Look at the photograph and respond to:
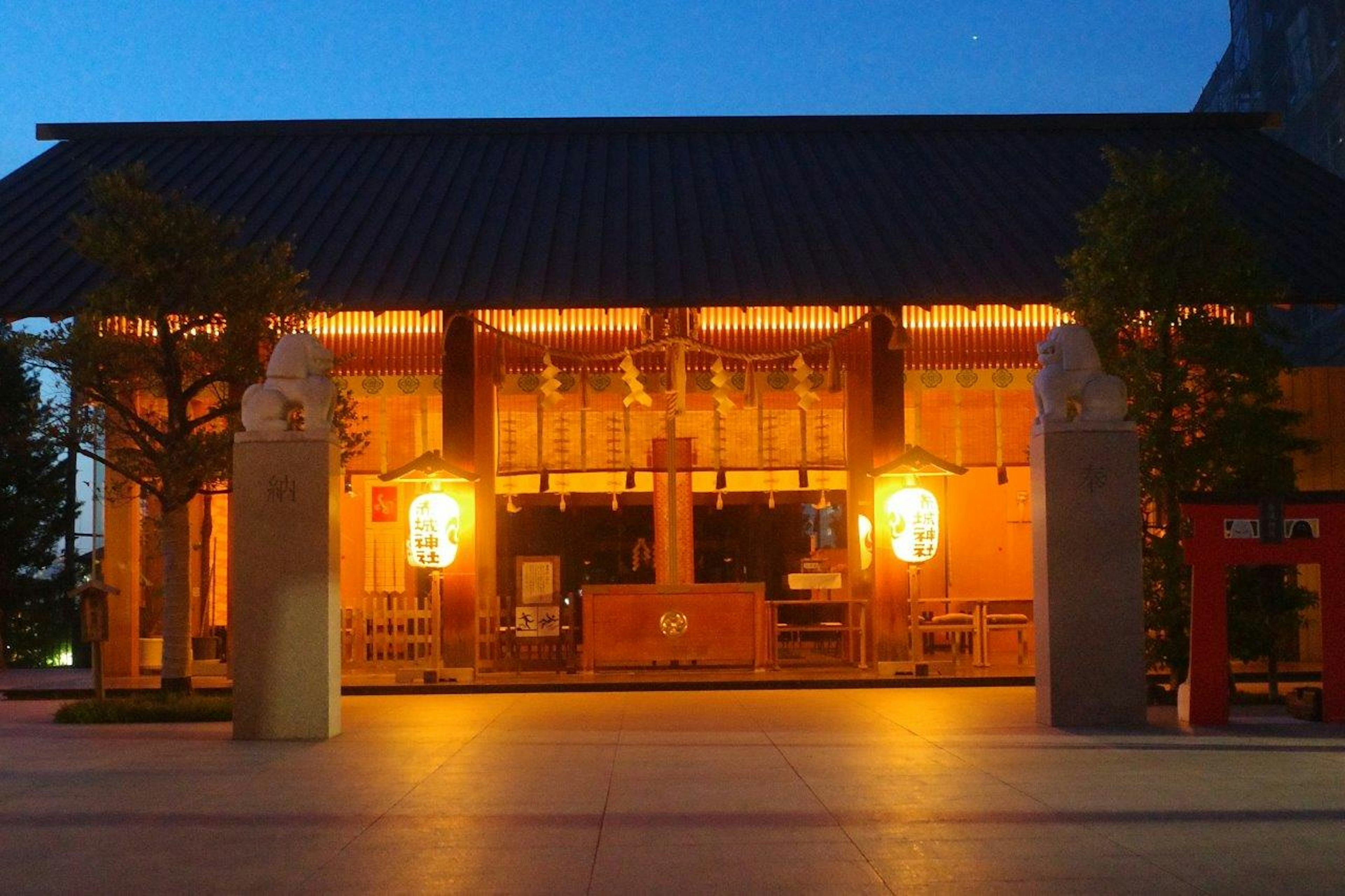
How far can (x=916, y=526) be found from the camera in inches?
724

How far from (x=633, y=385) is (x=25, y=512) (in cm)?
974

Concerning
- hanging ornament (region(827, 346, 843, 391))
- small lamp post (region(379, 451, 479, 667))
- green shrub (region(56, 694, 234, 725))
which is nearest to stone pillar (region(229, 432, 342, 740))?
green shrub (region(56, 694, 234, 725))

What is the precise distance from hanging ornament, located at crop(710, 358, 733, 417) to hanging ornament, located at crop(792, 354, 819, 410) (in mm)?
928

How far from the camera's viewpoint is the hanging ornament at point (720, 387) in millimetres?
19438

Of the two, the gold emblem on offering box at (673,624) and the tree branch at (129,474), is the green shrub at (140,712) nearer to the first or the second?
the tree branch at (129,474)

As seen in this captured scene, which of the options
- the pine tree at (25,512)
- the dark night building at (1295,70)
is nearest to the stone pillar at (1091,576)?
the pine tree at (25,512)

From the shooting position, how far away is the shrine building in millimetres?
18719

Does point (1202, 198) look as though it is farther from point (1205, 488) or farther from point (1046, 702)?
point (1046, 702)

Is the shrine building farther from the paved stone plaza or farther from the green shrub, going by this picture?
the paved stone plaza

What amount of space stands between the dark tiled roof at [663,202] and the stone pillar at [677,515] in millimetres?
2719

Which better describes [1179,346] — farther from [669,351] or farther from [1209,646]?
[669,351]

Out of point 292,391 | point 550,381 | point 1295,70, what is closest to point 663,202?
point 550,381

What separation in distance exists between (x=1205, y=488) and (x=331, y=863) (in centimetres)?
1061

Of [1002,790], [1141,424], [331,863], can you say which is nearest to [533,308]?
[1141,424]
